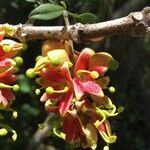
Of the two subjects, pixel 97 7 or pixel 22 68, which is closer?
pixel 22 68

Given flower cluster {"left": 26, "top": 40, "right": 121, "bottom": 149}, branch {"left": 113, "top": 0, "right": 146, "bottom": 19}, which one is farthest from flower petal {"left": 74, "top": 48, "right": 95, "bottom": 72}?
branch {"left": 113, "top": 0, "right": 146, "bottom": 19}

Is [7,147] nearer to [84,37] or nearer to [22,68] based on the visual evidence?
[22,68]

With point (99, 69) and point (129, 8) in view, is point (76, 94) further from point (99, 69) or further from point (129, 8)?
point (129, 8)

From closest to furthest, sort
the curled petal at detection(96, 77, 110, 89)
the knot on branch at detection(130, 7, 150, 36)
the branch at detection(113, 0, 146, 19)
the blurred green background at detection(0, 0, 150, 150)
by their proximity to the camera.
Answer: the knot on branch at detection(130, 7, 150, 36), the curled petal at detection(96, 77, 110, 89), the blurred green background at detection(0, 0, 150, 150), the branch at detection(113, 0, 146, 19)

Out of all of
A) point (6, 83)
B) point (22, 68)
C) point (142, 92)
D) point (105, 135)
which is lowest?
point (142, 92)

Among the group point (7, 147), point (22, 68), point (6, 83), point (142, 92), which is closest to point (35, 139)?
point (7, 147)

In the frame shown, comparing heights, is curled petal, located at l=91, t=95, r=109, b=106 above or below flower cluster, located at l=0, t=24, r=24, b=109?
below

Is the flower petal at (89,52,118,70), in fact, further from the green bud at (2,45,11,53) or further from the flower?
the green bud at (2,45,11,53)

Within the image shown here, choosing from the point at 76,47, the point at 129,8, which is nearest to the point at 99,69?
the point at 76,47
